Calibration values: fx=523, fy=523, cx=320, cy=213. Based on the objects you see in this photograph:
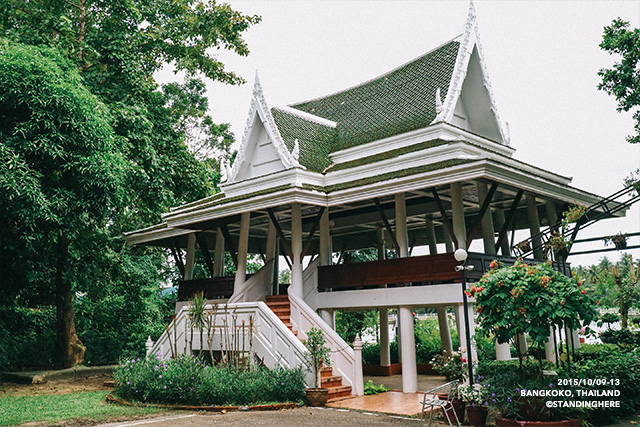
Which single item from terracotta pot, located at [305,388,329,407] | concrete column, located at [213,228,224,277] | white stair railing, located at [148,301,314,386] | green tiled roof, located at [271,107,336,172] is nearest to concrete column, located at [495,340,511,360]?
terracotta pot, located at [305,388,329,407]

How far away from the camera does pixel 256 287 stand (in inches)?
640

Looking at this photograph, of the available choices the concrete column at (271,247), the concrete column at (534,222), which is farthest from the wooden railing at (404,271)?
the concrete column at (271,247)

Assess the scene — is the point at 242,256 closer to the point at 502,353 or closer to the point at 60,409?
the point at 60,409

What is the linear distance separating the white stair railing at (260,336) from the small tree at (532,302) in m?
4.89

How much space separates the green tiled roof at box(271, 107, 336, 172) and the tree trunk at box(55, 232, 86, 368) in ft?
27.3

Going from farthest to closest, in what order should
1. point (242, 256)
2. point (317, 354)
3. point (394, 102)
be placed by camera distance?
1. point (394, 102)
2. point (242, 256)
3. point (317, 354)

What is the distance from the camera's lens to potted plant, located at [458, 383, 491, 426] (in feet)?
28.0

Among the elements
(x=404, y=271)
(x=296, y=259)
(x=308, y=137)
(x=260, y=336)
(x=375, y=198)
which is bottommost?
(x=260, y=336)

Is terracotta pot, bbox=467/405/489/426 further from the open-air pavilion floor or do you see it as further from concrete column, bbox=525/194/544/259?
concrete column, bbox=525/194/544/259

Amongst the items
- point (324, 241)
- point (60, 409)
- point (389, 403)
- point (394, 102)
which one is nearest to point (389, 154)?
point (324, 241)

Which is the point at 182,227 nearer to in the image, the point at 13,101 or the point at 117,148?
the point at 117,148

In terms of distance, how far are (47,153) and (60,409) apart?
19.7 feet

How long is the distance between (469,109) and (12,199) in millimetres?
12988

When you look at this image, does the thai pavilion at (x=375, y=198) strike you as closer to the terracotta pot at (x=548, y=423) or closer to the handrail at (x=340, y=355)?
the handrail at (x=340, y=355)
